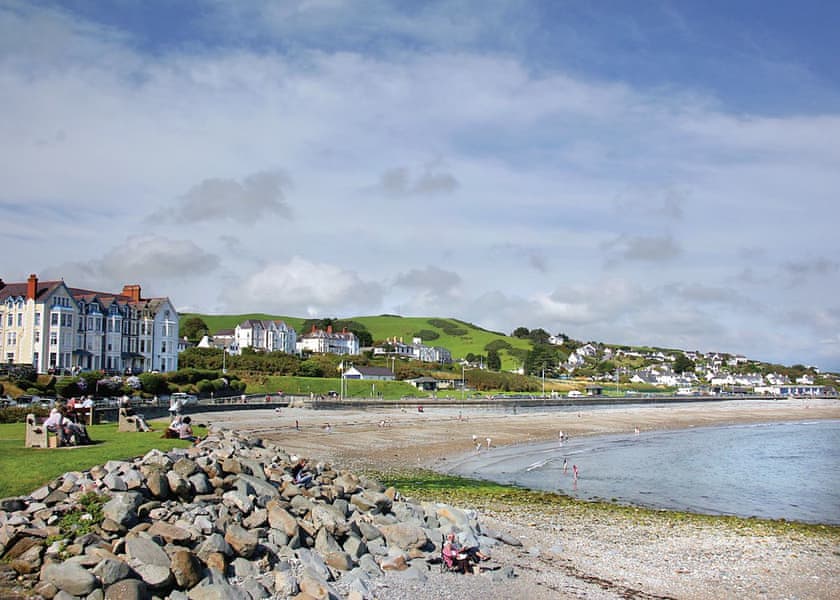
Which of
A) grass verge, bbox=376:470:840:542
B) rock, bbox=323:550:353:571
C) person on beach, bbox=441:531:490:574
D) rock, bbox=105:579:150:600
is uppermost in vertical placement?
rock, bbox=105:579:150:600

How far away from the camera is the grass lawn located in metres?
14.3

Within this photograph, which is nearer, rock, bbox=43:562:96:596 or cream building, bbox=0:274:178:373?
rock, bbox=43:562:96:596

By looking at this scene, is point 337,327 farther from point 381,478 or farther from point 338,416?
point 381,478

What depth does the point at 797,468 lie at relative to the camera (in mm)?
41031

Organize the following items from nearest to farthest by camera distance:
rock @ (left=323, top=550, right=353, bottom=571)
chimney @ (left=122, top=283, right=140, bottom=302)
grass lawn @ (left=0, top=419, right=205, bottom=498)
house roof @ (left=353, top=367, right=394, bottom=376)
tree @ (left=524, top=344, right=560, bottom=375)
Result: rock @ (left=323, top=550, right=353, bottom=571)
grass lawn @ (left=0, top=419, right=205, bottom=498)
chimney @ (left=122, top=283, right=140, bottom=302)
house roof @ (left=353, top=367, right=394, bottom=376)
tree @ (left=524, top=344, right=560, bottom=375)

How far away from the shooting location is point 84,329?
67750 millimetres

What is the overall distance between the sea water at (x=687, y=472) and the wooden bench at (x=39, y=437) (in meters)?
19.0

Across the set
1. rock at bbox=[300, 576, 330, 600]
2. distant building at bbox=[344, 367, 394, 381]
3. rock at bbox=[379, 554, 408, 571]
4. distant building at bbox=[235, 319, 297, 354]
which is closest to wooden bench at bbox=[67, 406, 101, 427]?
rock at bbox=[379, 554, 408, 571]

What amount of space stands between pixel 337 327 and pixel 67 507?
184685 millimetres

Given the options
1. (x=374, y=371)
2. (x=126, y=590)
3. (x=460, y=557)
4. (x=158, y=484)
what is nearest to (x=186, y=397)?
(x=158, y=484)

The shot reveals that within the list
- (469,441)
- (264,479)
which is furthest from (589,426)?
(264,479)

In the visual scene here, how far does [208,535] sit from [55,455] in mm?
6578

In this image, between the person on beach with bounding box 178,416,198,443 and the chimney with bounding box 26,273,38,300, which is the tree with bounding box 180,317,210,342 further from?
the person on beach with bounding box 178,416,198,443

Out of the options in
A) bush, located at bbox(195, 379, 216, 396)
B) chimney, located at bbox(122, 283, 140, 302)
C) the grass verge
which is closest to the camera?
the grass verge
